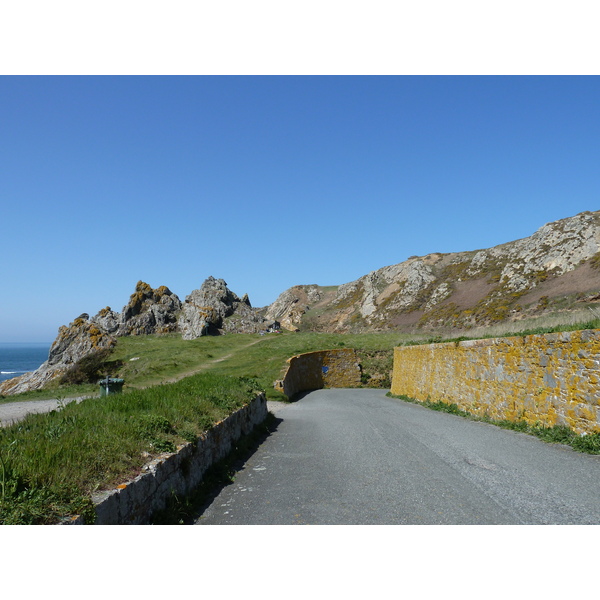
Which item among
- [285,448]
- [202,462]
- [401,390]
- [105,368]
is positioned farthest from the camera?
[105,368]

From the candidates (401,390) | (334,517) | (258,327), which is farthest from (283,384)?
(258,327)

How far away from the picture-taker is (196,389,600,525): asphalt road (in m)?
5.30

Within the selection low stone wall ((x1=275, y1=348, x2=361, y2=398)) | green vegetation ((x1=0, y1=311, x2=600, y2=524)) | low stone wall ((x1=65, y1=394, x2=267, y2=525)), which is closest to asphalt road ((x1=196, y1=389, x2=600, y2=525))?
→ low stone wall ((x1=65, y1=394, x2=267, y2=525))

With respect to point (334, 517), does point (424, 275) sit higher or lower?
higher

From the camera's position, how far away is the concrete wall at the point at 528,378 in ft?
29.5

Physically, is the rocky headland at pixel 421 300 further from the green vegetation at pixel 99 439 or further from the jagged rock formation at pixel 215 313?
the green vegetation at pixel 99 439

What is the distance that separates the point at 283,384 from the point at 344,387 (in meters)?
10.7

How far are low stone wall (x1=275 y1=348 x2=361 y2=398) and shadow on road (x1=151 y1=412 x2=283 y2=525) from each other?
63.5ft

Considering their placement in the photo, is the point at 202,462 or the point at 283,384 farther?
the point at 283,384

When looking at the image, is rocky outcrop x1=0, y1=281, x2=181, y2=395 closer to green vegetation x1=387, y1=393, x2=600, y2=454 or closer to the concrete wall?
the concrete wall

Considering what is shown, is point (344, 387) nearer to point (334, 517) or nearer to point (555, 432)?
point (555, 432)

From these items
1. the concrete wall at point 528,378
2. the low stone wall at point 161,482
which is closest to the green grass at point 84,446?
the low stone wall at point 161,482

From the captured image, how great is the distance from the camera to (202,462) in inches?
279

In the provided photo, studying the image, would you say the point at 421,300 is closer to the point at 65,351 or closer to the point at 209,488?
the point at 65,351
